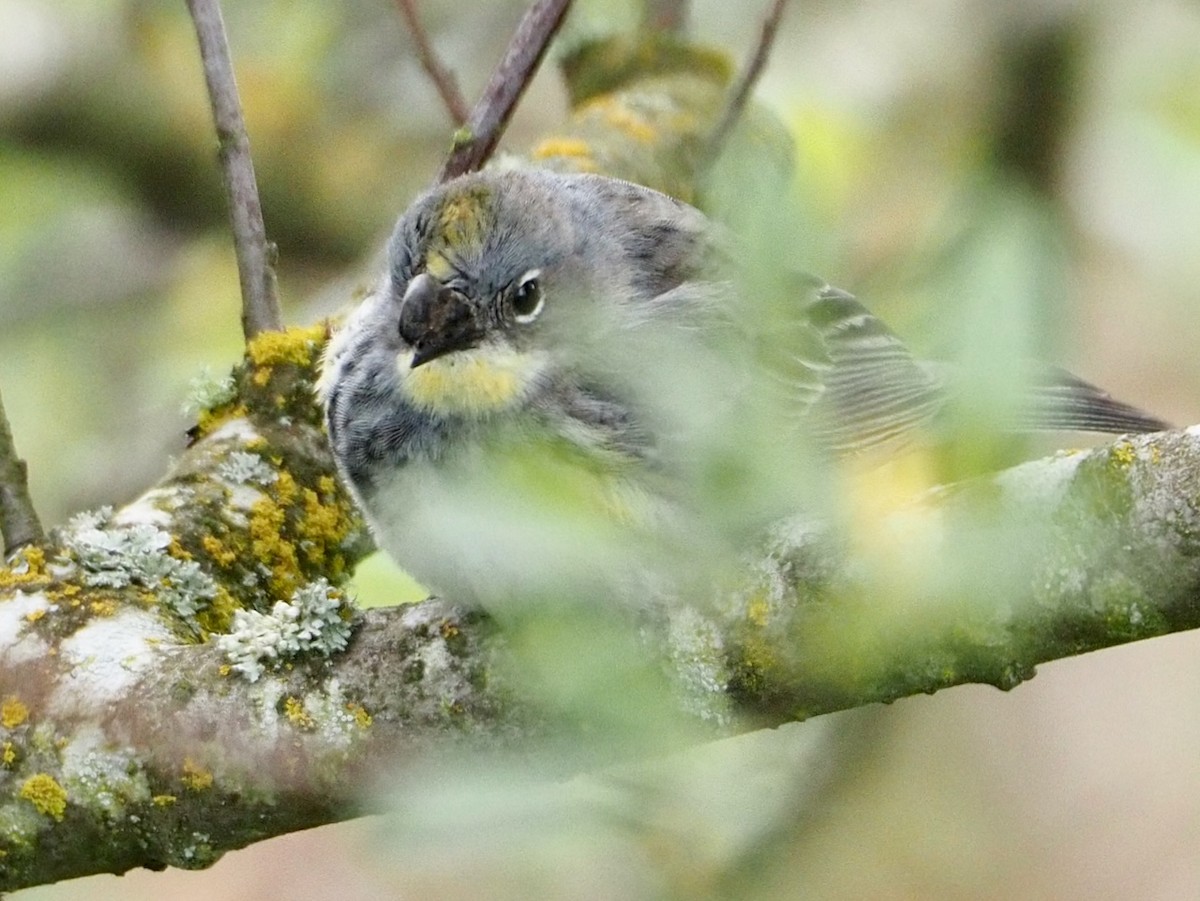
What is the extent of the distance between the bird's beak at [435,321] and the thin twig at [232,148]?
2.84ft

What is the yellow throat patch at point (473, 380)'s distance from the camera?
316cm

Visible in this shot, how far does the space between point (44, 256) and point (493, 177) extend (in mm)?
3752

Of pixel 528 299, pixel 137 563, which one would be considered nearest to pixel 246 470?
pixel 137 563

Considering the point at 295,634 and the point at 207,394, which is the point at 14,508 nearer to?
the point at 207,394

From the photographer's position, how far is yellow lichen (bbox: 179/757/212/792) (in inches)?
106

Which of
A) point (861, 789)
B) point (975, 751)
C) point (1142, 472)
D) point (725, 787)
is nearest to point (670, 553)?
point (725, 787)

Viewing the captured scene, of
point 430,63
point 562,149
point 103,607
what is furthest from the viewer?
point 562,149

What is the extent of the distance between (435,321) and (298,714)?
0.95 metres

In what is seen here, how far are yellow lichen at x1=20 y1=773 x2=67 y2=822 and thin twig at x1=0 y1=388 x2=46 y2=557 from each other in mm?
809

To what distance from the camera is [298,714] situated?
107 inches

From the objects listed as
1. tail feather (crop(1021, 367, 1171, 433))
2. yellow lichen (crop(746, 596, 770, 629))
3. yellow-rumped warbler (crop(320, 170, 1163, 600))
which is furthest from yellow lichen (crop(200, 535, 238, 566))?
tail feather (crop(1021, 367, 1171, 433))

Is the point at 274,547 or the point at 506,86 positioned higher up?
the point at 506,86

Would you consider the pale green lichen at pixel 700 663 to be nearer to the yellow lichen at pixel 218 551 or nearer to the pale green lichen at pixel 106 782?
the pale green lichen at pixel 106 782

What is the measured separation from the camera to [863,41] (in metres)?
7.29
